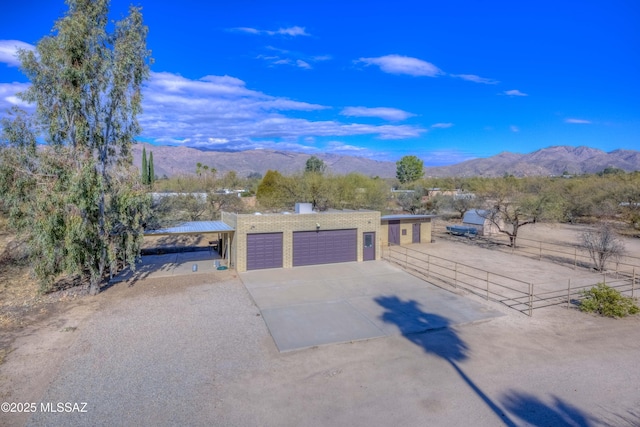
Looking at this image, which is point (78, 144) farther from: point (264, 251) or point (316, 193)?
point (316, 193)

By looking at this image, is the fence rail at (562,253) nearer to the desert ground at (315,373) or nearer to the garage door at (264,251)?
the desert ground at (315,373)

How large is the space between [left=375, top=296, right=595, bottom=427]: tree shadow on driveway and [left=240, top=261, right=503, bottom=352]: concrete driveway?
4cm

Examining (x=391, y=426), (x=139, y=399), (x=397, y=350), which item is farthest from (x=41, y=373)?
(x=397, y=350)

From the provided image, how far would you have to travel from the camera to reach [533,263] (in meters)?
20.1

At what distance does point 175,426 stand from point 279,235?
1255 centimetres

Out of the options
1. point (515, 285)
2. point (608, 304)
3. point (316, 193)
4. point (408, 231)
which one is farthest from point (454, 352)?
point (316, 193)

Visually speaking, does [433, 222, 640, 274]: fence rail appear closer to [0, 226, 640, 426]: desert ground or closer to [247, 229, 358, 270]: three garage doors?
[0, 226, 640, 426]: desert ground

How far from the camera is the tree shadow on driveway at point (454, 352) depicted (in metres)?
6.87

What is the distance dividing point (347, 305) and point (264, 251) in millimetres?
6800

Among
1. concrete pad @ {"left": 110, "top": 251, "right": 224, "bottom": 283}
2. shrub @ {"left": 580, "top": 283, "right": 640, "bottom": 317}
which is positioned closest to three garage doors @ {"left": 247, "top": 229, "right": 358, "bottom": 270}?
concrete pad @ {"left": 110, "top": 251, "right": 224, "bottom": 283}

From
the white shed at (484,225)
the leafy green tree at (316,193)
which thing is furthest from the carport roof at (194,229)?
the white shed at (484,225)

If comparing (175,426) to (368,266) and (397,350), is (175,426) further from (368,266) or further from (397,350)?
(368,266)

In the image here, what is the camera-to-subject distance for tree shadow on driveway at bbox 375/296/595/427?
6871 mm

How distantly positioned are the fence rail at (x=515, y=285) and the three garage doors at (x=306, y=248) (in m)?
3.04
